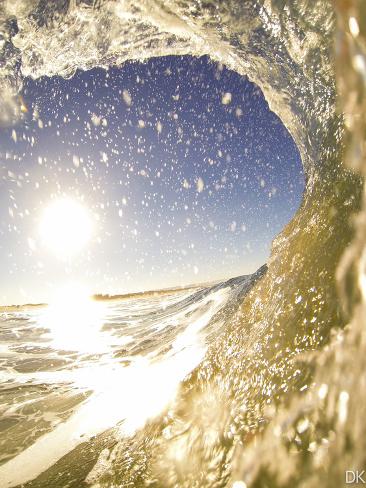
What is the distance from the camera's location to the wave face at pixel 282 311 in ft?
3.75

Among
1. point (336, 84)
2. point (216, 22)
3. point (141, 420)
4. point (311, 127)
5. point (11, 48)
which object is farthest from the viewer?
point (11, 48)

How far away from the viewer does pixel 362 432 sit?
0.94 meters

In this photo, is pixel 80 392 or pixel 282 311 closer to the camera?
pixel 282 311

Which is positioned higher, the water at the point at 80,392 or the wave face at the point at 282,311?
the wave face at the point at 282,311

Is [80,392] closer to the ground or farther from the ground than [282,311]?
closer to the ground

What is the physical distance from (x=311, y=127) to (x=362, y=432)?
2623mm

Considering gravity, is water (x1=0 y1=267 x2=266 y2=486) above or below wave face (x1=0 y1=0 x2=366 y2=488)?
below

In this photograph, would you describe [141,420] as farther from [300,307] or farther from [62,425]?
[300,307]

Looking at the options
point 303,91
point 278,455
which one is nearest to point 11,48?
point 303,91

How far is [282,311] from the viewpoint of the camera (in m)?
2.21

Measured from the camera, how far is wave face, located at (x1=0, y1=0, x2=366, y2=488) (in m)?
1.14

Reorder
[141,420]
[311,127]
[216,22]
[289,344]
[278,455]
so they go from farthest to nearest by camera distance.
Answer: [216,22], [141,420], [311,127], [289,344], [278,455]

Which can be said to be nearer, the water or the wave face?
the wave face

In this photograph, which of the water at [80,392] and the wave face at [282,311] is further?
the water at [80,392]
